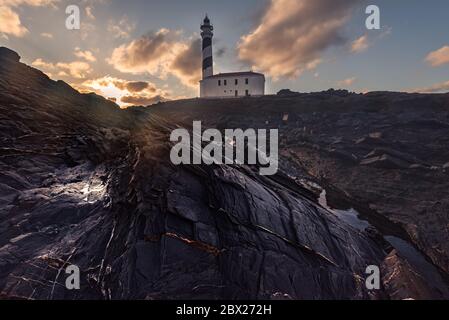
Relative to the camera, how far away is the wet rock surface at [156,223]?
9.24 m

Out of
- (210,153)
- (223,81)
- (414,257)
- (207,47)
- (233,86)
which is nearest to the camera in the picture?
(414,257)

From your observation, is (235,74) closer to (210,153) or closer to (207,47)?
(207,47)

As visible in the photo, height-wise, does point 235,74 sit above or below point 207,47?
below

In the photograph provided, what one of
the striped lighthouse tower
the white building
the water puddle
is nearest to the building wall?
the white building

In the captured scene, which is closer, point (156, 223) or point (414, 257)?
point (156, 223)

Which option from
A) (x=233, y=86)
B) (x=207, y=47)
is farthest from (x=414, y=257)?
(x=207, y=47)

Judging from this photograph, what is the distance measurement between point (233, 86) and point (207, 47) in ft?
50.4

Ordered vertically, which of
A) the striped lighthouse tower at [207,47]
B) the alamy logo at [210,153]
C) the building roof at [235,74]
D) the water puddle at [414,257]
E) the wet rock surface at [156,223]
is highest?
the striped lighthouse tower at [207,47]

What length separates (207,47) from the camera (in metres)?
84.8

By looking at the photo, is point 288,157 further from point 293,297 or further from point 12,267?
point 12,267

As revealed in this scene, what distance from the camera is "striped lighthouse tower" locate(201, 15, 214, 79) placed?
278ft

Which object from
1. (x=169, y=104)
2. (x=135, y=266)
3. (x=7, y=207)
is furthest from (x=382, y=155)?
(x=169, y=104)

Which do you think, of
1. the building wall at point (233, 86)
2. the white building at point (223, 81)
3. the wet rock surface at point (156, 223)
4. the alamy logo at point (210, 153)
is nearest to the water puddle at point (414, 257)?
the wet rock surface at point (156, 223)

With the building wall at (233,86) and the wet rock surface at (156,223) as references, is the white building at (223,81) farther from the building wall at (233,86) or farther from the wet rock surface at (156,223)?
the wet rock surface at (156,223)
